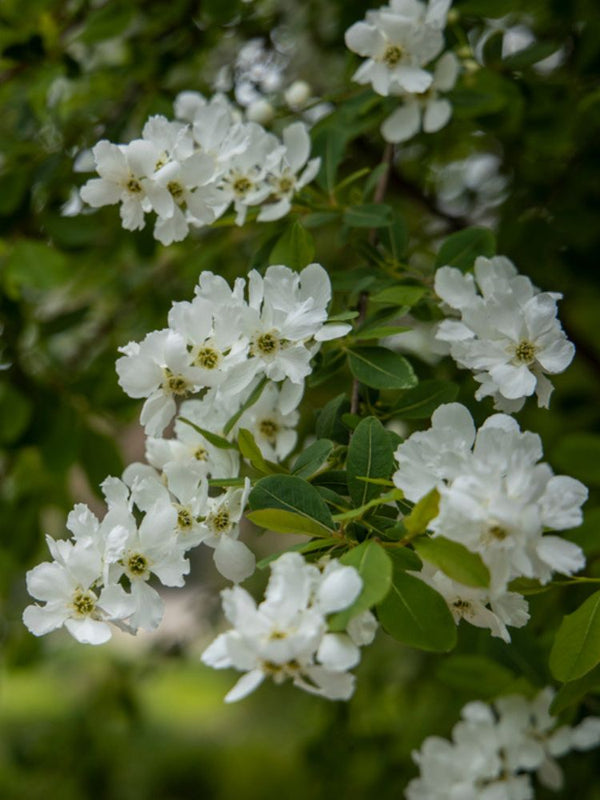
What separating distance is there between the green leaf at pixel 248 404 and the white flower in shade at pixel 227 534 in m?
0.07

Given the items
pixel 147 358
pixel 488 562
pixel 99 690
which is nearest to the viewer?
pixel 488 562

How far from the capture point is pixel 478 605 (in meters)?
0.81

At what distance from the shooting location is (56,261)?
4.96 ft

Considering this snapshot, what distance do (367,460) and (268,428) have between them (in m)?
0.22

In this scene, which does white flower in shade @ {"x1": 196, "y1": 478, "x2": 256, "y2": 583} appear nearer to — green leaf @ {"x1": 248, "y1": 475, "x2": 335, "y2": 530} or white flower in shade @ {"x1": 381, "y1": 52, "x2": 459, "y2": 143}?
green leaf @ {"x1": 248, "y1": 475, "x2": 335, "y2": 530}

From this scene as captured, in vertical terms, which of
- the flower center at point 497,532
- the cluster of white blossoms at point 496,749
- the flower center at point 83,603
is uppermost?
the flower center at point 497,532

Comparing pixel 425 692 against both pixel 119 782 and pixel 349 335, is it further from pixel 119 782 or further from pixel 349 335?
pixel 119 782

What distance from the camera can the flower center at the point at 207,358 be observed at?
87 centimetres

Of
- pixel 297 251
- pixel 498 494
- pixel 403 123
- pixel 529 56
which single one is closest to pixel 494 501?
pixel 498 494

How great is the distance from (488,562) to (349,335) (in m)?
0.38

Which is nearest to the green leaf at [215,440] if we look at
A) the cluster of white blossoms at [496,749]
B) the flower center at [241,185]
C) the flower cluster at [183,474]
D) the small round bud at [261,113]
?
the flower cluster at [183,474]

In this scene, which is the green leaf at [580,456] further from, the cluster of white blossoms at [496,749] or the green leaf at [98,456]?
the green leaf at [98,456]

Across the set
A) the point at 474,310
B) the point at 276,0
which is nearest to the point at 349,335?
the point at 474,310

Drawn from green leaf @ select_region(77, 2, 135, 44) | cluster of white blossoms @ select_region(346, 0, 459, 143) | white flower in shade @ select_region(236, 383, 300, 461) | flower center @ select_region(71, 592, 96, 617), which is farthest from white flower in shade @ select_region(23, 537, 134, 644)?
green leaf @ select_region(77, 2, 135, 44)
